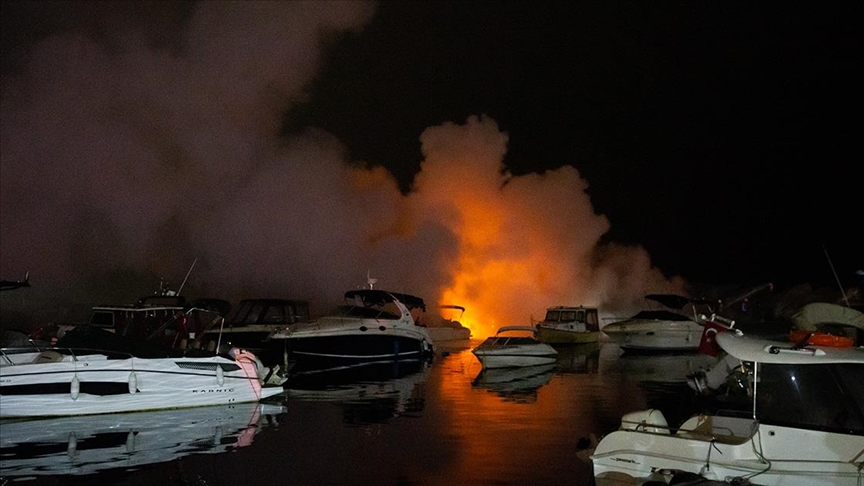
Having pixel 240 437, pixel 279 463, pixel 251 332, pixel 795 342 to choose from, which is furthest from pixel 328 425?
pixel 251 332

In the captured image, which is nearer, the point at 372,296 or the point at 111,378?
the point at 111,378

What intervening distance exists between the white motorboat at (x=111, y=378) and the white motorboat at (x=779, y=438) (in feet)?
40.9

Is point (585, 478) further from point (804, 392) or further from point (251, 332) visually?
point (251, 332)

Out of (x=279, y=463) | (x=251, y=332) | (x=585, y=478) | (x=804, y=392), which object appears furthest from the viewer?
(x=251, y=332)

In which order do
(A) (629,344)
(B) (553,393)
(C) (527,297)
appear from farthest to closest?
1. (C) (527,297)
2. (A) (629,344)
3. (B) (553,393)

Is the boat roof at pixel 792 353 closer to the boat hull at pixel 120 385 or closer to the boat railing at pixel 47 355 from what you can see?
the boat hull at pixel 120 385

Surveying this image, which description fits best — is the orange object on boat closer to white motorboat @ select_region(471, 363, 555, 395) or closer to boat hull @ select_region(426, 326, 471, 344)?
white motorboat @ select_region(471, 363, 555, 395)

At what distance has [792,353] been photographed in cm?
1159

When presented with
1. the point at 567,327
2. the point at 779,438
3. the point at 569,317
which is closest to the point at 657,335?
the point at 567,327

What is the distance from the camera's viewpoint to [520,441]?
17.3m

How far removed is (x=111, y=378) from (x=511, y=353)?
17.5 meters

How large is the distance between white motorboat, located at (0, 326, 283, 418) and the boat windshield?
14.5 m

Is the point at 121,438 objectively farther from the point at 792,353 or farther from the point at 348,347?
the point at 348,347

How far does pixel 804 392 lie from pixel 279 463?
8.72 m
